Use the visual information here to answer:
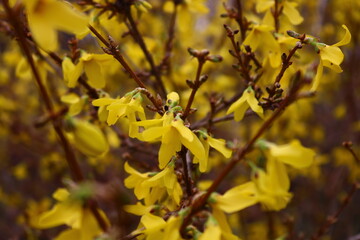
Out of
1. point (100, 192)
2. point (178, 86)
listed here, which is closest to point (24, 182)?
point (178, 86)

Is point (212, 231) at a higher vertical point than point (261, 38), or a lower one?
lower

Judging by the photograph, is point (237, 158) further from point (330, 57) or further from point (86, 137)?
point (330, 57)

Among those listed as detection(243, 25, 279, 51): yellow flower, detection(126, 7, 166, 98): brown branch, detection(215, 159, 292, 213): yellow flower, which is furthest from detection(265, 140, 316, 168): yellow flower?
detection(126, 7, 166, 98): brown branch

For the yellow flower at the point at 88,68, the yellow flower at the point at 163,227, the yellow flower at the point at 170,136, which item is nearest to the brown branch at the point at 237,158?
the yellow flower at the point at 163,227

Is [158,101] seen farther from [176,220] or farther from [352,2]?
[352,2]

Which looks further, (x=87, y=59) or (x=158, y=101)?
(x=87, y=59)

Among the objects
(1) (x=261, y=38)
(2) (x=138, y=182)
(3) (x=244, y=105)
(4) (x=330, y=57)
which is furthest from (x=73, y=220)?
(1) (x=261, y=38)
